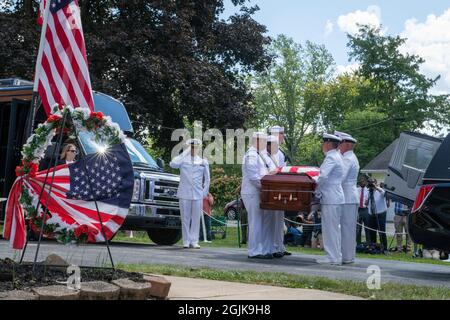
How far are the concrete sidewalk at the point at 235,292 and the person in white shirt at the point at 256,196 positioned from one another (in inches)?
202

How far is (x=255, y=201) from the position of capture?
1342 centimetres

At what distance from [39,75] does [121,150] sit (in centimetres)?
296

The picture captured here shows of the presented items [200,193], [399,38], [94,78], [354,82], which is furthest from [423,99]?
[200,193]

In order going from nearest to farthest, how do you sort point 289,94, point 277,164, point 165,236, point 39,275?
point 39,275
point 277,164
point 165,236
point 289,94

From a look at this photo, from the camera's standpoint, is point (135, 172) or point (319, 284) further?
point (135, 172)

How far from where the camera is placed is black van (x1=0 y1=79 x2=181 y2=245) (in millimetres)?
15836

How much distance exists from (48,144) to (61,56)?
279cm

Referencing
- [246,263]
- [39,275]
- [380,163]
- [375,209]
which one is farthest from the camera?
[380,163]

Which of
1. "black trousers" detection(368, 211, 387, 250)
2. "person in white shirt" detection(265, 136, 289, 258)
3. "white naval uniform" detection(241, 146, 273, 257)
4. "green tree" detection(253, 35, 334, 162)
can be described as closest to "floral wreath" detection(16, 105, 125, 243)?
"white naval uniform" detection(241, 146, 273, 257)

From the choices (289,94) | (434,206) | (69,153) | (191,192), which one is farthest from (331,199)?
(289,94)

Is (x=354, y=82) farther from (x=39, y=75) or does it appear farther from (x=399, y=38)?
(x=39, y=75)

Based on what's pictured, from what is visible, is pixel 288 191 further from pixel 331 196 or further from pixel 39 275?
pixel 39 275

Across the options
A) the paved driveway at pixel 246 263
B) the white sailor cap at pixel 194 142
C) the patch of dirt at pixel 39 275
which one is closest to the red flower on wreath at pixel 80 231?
the patch of dirt at pixel 39 275

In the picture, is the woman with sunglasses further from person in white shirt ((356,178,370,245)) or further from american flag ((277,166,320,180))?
person in white shirt ((356,178,370,245))
